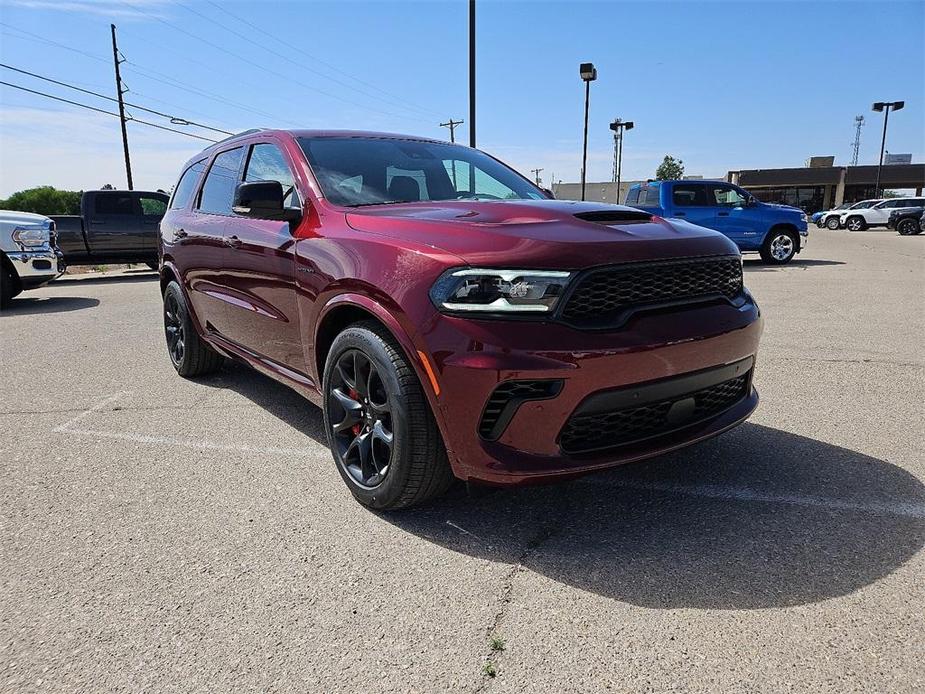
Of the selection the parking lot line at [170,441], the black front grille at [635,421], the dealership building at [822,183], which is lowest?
the parking lot line at [170,441]

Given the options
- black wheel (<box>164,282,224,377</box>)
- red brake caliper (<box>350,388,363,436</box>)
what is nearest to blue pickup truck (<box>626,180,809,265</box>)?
black wheel (<box>164,282,224,377</box>)

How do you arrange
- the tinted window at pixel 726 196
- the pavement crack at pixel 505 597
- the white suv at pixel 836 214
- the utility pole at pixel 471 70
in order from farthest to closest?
the white suv at pixel 836 214 → the tinted window at pixel 726 196 → the utility pole at pixel 471 70 → the pavement crack at pixel 505 597

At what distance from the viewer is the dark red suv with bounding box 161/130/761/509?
230 centimetres

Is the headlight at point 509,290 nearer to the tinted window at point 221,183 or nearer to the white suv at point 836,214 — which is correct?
the tinted window at point 221,183

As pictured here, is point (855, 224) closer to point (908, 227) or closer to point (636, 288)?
point (908, 227)

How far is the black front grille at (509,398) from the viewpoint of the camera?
2.27 m

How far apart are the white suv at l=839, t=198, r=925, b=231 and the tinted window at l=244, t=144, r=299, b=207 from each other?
130ft

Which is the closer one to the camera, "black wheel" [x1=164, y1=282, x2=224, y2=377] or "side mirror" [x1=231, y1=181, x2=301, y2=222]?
"side mirror" [x1=231, y1=181, x2=301, y2=222]

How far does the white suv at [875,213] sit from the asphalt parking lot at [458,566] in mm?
38252

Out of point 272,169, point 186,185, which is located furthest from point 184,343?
point 272,169

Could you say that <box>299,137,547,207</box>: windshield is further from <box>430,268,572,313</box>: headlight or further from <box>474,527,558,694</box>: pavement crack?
<box>474,527,558,694</box>: pavement crack

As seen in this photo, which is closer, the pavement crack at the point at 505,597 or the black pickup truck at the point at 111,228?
the pavement crack at the point at 505,597

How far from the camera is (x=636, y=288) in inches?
97.4

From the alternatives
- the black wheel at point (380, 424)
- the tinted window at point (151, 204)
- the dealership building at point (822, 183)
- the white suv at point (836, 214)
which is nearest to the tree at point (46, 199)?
the dealership building at point (822, 183)
